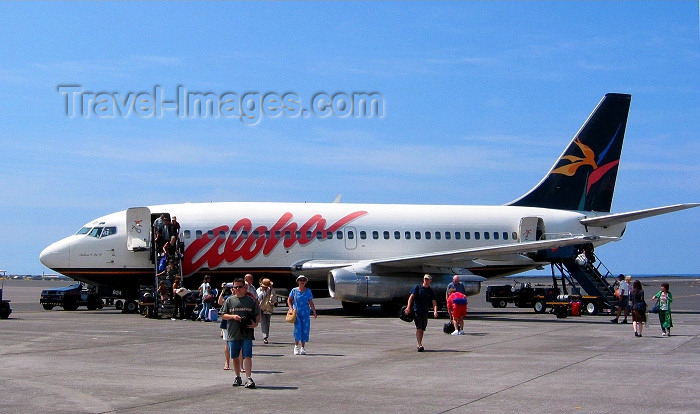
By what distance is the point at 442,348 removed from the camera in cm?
1794

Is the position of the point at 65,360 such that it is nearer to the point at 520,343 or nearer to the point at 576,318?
the point at 520,343

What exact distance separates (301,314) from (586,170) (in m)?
23.3

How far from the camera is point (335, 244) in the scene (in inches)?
1244

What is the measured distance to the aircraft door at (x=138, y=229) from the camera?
29.9 meters

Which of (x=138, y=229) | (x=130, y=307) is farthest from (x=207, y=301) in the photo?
(x=130, y=307)

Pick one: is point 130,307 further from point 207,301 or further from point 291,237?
point 291,237

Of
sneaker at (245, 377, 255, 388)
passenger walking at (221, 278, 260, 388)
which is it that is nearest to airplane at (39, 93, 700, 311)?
passenger walking at (221, 278, 260, 388)

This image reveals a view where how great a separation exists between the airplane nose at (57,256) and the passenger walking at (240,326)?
19173mm

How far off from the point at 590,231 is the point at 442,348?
19.6 m

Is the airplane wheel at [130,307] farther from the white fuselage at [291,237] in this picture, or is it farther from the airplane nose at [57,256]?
the airplane nose at [57,256]

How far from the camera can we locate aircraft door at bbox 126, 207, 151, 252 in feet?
98.1

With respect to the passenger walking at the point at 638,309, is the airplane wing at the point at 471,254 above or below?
above

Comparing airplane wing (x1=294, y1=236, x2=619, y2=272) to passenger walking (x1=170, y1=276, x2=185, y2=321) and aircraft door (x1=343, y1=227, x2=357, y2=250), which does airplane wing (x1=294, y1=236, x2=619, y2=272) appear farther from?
passenger walking (x1=170, y1=276, x2=185, y2=321)

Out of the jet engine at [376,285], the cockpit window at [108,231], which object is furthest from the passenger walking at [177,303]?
the jet engine at [376,285]
